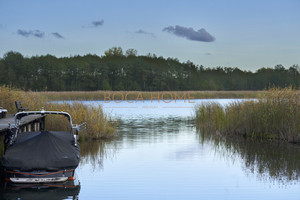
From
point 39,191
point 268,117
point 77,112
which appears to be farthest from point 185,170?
point 77,112

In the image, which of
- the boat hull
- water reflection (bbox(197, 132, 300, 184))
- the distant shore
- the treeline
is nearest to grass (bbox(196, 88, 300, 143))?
water reflection (bbox(197, 132, 300, 184))

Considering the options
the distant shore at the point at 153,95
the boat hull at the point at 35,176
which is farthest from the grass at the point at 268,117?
the distant shore at the point at 153,95

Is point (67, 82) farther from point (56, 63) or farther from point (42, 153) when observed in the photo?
point (42, 153)

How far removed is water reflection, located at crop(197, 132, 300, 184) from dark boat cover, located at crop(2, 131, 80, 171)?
211 inches

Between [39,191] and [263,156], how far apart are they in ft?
26.5

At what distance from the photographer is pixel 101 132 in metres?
17.5

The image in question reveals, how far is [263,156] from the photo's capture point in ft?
46.1

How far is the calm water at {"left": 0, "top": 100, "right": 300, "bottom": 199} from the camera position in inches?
382

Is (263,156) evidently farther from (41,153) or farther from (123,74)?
(123,74)

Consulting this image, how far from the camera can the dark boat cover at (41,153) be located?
28.9 feet

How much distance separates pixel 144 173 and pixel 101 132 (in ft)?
19.7

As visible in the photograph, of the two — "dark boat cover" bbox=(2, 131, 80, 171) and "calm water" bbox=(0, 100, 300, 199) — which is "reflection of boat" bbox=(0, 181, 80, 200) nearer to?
"calm water" bbox=(0, 100, 300, 199)

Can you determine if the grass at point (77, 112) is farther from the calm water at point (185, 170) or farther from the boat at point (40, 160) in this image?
the boat at point (40, 160)

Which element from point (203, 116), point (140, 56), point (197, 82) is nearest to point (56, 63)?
point (140, 56)
